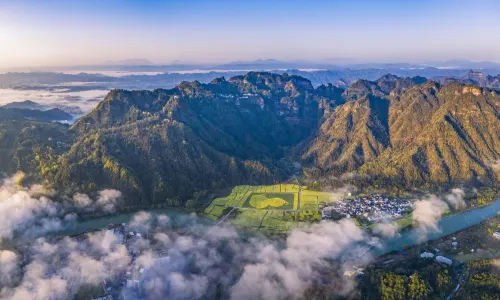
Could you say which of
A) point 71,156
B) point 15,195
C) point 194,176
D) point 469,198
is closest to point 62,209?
point 15,195

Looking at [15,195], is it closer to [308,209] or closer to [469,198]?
[308,209]

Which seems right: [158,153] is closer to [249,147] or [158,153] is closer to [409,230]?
[249,147]

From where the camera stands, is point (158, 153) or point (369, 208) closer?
point (369, 208)

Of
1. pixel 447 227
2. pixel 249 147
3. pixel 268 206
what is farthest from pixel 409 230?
pixel 249 147

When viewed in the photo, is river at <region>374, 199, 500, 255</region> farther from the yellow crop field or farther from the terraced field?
the yellow crop field

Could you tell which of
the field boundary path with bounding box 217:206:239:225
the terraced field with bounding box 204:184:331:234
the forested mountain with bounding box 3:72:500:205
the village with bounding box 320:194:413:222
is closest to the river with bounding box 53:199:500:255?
the field boundary path with bounding box 217:206:239:225
